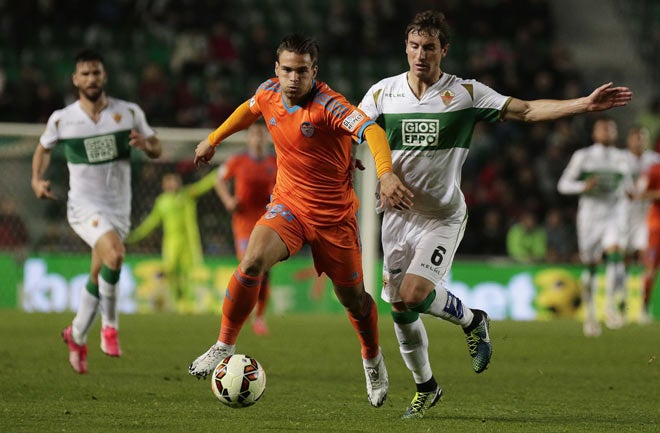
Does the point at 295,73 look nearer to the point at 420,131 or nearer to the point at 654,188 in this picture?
the point at 420,131

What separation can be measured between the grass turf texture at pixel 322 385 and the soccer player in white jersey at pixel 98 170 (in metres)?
0.61

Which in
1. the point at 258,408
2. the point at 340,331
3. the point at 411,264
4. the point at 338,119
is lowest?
the point at 340,331

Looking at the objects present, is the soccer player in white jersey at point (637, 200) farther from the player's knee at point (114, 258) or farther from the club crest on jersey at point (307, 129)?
the club crest on jersey at point (307, 129)

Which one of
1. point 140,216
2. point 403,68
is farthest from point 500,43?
point 140,216

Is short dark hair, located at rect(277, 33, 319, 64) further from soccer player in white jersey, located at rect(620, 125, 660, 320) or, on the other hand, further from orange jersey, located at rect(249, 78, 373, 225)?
soccer player in white jersey, located at rect(620, 125, 660, 320)

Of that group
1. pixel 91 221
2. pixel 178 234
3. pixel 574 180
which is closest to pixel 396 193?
pixel 91 221

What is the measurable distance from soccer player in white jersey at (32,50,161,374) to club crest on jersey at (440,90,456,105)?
116 inches

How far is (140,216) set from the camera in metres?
17.7

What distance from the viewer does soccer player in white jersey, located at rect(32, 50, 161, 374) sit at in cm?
925

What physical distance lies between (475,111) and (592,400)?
2204mm

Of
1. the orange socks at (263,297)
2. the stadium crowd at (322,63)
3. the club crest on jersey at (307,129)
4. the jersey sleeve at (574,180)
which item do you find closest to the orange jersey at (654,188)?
the jersey sleeve at (574,180)

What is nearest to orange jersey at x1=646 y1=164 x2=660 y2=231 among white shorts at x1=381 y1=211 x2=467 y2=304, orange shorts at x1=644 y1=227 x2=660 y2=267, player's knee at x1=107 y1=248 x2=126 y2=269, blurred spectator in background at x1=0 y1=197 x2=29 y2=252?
orange shorts at x1=644 y1=227 x2=660 y2=267

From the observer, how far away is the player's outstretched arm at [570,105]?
6.51 meters

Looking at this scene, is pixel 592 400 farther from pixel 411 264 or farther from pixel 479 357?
pixel 411 264
